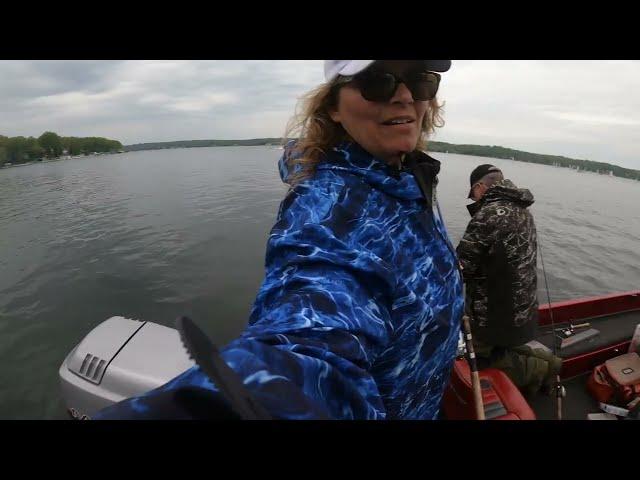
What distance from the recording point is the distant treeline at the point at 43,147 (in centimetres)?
3866

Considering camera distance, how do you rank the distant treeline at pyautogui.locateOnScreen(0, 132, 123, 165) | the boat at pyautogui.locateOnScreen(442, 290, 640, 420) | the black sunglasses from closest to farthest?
the black sunglasses < the boat at pyautogui.locateOnScreen(442, 290, 640, 420) < the distant treeline at pyautogui.locateOnScreen(0, 132, 123, 165)

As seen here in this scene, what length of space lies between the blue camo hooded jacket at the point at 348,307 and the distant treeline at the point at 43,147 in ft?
149

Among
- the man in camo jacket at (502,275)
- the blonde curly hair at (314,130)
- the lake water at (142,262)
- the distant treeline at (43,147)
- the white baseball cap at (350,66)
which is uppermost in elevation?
the distant treeline at (43,147)

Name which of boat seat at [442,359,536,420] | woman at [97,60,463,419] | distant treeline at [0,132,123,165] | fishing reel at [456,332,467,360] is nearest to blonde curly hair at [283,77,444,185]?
woman at [97,60,463,419]

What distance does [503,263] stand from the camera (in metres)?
2.87

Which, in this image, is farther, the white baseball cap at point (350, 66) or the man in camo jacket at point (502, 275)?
the man in camo jacket at point (502, 275)

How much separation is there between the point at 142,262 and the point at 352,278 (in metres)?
9.39

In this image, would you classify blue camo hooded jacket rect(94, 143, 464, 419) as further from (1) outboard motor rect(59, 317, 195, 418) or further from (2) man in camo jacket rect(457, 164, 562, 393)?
(1) outboard motor rect(59, 317, 195, 418)

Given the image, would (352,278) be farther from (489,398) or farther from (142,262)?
(142,262)

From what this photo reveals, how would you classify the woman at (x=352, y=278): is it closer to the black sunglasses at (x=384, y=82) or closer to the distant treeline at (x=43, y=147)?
the black sunglasses at (x=384, y=82)

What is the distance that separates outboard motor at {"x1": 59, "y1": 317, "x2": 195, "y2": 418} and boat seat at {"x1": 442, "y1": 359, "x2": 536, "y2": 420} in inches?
83.8

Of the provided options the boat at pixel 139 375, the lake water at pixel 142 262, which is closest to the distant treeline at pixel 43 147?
the lake water at pixel 142 262

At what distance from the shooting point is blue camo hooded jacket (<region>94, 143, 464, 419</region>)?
0.60 m
